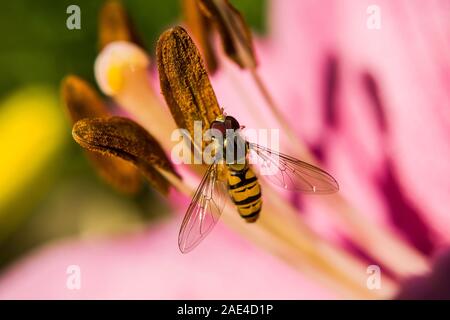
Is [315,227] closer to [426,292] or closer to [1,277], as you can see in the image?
[426,292]

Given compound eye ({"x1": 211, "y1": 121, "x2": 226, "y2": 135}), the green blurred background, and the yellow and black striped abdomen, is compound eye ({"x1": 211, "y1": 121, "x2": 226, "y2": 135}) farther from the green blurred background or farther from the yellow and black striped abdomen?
the green blurred background

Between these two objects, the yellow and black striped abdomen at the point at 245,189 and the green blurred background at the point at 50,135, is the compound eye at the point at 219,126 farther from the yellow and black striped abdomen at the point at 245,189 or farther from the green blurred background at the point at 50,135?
the green blurred background at the point at 50,135

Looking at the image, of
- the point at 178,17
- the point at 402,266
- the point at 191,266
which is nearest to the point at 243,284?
the point at 191,266

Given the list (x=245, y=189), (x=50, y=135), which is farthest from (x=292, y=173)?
(x=50, y=135)

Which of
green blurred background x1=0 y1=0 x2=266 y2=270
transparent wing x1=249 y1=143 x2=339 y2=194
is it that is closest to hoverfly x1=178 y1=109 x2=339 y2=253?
transparent wing x1=249 y1=143 x2=339 y2=194

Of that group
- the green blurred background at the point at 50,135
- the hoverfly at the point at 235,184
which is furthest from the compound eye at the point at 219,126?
the green blurred background at the point at 50,135

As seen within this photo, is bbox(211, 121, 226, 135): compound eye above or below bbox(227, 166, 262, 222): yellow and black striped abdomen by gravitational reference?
Answer: above

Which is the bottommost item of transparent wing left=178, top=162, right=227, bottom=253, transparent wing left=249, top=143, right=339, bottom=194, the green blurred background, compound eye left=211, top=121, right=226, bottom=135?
transparent wing left=178, top=162, right=227, bottom=253

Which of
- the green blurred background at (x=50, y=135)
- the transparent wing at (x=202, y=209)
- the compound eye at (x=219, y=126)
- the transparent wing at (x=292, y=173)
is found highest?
the green blurred background at (x=50, y=135)
